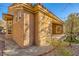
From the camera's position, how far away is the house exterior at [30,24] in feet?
4.88

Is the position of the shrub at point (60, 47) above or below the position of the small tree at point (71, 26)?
below

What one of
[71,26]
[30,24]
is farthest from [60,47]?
[30,24]

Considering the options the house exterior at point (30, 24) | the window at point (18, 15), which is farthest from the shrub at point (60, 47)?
the window at point (18, 15)

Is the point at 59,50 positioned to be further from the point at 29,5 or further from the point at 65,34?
the point at 29,5

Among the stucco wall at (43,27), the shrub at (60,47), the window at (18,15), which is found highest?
the window at (18,15)

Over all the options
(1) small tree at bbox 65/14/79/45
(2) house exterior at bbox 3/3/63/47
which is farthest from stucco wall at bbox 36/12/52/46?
(1) small tree at bbox 65/14/79/45

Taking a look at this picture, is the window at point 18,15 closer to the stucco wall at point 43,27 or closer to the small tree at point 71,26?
the stucco wall at point 43,27

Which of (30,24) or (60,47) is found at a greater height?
(30,24)

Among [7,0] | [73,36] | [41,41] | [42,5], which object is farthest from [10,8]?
[73,36]

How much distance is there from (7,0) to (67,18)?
0.59m

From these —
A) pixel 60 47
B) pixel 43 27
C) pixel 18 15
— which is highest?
Result: pixel 18 15

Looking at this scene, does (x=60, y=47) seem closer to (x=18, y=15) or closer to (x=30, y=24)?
(x=30, y=24)

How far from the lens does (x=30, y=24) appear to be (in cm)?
151

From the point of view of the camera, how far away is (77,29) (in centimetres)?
150
